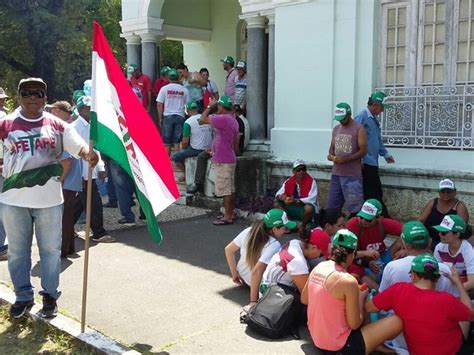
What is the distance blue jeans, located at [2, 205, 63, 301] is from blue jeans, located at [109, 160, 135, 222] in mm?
3363

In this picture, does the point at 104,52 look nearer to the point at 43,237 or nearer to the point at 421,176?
Answer: the point at 43,237

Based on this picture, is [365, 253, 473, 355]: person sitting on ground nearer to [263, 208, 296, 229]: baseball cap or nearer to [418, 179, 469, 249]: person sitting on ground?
[263, 208, 296, 229]: baseball cap

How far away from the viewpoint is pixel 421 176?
7531 mm

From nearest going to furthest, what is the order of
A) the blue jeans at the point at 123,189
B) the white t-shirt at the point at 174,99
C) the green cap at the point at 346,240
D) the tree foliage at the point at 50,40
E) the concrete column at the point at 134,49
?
the green cap at the point at 346,240
the blue jeans at the point at 123,189
the white t-shirt at the point at 174,99
the concrete column at the point at 134,49
the tree foliage at the point at 50,40

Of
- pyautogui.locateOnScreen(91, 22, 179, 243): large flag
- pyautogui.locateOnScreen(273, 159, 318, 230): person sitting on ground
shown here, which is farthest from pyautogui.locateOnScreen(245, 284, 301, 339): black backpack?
pyautogui.locateOnScreen(273, 159, 318, 230): person sitting on ground

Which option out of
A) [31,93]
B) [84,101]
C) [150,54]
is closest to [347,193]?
[84,101]

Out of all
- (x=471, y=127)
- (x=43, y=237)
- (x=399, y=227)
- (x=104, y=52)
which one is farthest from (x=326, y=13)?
(x=43, y=237)

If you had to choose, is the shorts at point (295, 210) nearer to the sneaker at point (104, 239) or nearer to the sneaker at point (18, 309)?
the sneaker at point (104, 239)

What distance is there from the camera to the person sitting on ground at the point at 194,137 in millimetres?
9430

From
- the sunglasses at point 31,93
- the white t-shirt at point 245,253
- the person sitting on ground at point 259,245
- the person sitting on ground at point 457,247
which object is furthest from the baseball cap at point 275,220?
the sunglasses at point 31,93

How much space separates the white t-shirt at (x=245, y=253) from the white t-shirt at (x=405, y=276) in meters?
1.07

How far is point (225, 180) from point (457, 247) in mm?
4180

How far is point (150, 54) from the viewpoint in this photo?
12.5 metres

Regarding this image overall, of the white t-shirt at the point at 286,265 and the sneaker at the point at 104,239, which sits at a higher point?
the white t-shirt at the point at 286,265
